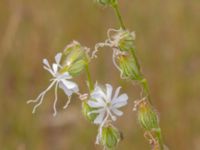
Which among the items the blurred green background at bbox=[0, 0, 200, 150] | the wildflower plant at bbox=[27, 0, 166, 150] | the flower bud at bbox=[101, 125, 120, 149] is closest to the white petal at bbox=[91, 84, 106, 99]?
the wildflower plant at bbox=[27, 0, 166, 150]

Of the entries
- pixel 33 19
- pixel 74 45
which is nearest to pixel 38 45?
pixel 33 19

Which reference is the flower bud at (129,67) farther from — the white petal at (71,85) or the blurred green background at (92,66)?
the blurred green background at (92,66)

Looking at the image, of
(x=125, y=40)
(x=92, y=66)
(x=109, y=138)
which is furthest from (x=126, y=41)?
(x=92, y=66)

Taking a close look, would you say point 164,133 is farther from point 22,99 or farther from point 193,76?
point 22,99

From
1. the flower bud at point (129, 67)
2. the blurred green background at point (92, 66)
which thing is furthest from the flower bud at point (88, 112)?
the blurred green background at point (92, 66)

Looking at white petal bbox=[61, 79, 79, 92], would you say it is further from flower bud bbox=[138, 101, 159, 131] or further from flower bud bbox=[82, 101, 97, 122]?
flower bud bbox=[138, 101, 159, 131]

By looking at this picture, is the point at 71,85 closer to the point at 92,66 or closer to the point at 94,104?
the point at 94,104

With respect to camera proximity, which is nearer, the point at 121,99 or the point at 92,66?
the point at 121,99
